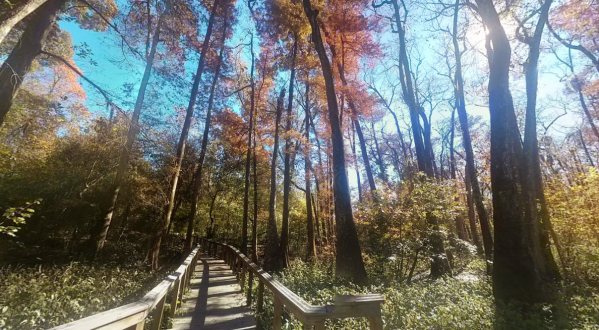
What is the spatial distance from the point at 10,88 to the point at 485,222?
48.8 ft

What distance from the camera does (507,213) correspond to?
5.04 meters

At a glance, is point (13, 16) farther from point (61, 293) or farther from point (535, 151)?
point (535, 151)

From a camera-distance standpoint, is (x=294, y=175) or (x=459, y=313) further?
(x=294, y=175)

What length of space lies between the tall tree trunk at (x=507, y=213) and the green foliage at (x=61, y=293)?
8.11m

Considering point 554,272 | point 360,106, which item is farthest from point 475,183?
point 360,106

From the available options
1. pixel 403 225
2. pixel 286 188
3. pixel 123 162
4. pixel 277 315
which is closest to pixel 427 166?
pixel 403 225

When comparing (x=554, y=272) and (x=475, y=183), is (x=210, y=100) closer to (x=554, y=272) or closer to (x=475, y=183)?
(x=475, y=183)

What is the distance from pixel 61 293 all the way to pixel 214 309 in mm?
3325

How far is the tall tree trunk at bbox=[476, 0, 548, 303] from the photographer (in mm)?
4641

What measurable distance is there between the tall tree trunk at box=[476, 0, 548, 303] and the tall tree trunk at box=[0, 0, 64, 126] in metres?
9.79

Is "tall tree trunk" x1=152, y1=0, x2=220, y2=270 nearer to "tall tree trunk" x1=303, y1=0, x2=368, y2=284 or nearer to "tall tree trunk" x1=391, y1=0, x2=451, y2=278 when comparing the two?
"tall tree trunk" x1=303, y1=0, x2=368, y2=284

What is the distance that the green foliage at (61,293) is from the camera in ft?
13.2

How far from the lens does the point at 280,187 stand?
21.8 meters

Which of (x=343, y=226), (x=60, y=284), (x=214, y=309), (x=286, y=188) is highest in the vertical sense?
(x=286, y=188)
